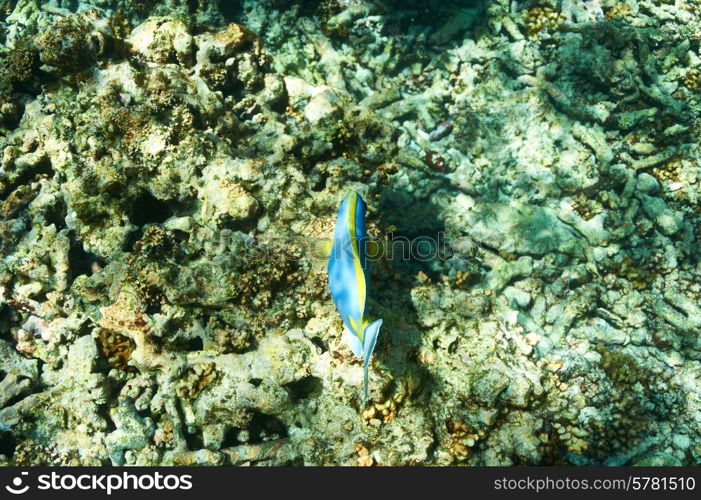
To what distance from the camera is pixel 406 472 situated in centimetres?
358

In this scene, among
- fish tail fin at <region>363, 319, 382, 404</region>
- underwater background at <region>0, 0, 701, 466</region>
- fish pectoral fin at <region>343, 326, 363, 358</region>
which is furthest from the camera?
underwater background at <region>0, 0, 701, 466</region>

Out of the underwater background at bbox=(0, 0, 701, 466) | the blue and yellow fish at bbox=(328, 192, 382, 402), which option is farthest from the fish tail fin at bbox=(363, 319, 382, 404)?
the underwater background at bbox=(0, 0, 701, 466)

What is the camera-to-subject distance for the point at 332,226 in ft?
13.4

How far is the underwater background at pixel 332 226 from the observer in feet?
12.3

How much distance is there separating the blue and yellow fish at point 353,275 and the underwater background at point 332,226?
104cm

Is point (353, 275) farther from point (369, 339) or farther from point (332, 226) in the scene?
point (332, 226)

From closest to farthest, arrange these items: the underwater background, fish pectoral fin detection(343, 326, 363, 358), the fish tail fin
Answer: the fish tail fin
fish pectoral fin detection(343, 326, 363, 358)
the underwater background

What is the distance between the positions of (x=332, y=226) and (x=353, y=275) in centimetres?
156

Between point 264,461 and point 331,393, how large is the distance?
78cm

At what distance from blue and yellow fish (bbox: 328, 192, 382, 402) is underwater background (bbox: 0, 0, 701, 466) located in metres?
1.04

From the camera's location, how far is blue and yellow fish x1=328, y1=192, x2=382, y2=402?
251 cm

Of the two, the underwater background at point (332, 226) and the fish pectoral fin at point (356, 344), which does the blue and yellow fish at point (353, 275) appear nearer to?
the fish pectoral fin at point (356, 344)

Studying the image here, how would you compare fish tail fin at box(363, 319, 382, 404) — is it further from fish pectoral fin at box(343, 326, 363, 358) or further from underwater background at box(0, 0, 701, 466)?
underwater background at box(0, 0, 701, 466)

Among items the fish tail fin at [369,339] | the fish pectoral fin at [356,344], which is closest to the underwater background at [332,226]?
the fish pectoral fin at [356,344]
